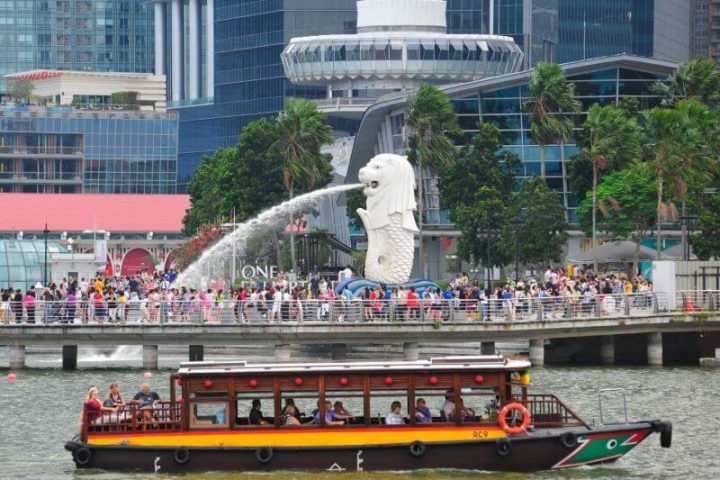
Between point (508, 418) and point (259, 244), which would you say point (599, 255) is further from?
point (508, 418)

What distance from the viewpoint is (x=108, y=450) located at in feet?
162

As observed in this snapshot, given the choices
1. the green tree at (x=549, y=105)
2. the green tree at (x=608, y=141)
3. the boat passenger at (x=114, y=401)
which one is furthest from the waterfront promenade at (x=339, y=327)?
the green tree at (x=549, y=105)

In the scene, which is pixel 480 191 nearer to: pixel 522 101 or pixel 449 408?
pixel 522 101

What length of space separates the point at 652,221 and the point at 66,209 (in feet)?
246

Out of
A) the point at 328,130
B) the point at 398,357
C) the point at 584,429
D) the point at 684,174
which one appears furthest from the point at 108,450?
the point at 328,130

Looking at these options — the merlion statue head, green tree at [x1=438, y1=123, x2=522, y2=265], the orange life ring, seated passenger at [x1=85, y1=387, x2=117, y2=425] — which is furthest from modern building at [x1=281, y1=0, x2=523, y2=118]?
the orange life ring

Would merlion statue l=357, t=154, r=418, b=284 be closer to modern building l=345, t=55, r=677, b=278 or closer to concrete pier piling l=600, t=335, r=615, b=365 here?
concrete pier piling l=600, t=335, r=615, b=365

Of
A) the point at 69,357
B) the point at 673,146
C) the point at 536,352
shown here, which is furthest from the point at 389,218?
the point at 673,146

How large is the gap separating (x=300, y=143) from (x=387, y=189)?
3823 centimetres

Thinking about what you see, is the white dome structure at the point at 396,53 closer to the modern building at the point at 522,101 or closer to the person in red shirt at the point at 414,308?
the modern building at the point at 522,101

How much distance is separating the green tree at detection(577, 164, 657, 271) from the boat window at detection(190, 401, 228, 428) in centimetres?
5634

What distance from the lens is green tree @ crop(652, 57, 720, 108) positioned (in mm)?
109625

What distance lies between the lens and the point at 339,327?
73.2m

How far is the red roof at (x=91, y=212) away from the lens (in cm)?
16862
